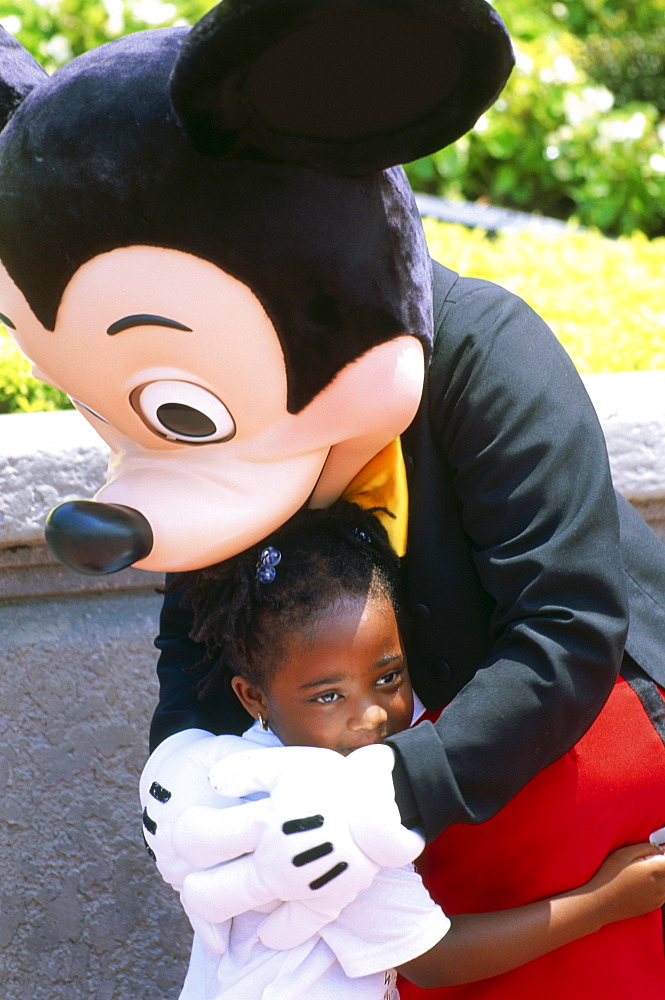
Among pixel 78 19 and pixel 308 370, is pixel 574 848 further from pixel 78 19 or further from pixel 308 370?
pixel 78 19

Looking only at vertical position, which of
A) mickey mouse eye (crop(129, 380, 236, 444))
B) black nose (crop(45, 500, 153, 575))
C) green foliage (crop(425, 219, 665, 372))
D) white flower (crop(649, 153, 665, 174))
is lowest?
white flower (crop(649, 153, 665, 174))

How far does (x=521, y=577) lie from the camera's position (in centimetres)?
158

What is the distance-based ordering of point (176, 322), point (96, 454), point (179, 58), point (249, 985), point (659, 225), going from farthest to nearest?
point (659, 225) < point (96, 454) < point (249, 985) < point (176, 322) < point (179, 58)

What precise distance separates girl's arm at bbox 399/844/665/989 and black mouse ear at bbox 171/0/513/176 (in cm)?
106

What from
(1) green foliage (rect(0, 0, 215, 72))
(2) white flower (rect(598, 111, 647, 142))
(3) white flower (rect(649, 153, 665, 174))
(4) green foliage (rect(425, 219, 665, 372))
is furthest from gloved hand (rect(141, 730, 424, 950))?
(2) white flower (rect(598, 111, 647, 142))

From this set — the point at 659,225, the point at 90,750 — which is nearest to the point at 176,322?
the point at 90,750


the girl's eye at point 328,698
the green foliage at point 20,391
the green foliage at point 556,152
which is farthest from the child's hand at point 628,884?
the green foliage at point 556,152

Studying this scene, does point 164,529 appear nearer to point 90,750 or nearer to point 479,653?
point 479,653

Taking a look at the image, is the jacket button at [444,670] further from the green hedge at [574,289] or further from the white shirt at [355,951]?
the green hedge at [574,289]

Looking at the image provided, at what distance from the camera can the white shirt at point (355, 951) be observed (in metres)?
1.57

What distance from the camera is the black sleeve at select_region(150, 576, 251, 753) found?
192 cm

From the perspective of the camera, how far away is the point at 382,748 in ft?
5.12

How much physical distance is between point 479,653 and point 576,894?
14.8 inches

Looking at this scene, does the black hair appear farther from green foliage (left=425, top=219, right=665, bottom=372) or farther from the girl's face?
green foliage (left=425, top=219, right=665, bottom=372)
